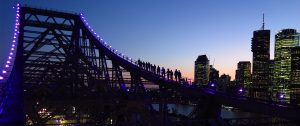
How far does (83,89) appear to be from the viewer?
82.4m

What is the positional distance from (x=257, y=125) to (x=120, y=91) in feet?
123

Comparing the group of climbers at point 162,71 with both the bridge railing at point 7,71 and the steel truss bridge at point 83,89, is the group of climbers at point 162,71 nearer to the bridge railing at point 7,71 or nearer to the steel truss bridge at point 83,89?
the steel truss bridge at point 83,89

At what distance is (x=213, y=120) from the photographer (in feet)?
116

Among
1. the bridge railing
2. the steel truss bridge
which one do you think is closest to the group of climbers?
the steel truss bridge

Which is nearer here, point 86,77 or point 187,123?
point 187,123

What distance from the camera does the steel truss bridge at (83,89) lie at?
4315 centimetres

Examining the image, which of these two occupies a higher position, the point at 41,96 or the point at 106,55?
the point at 106,55

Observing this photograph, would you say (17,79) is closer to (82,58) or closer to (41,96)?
(41,96)

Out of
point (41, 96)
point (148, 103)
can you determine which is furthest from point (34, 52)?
point (148, 103)

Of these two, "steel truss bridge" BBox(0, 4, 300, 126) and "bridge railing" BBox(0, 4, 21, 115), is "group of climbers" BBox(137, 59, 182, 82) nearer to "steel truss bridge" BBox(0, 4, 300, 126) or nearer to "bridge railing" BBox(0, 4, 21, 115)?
"steel truss bridge" BBox(0, 4, 300, 126)

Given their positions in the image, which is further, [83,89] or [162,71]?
[83,89]

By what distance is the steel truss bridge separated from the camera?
43.1 metres

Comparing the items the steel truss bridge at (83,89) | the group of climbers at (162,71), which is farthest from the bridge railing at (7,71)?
the group of climbers at (162,71)

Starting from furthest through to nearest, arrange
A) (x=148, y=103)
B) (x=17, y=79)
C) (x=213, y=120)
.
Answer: (x=17, y=79) → (x=148, y=103) → (x=213, y=120)
